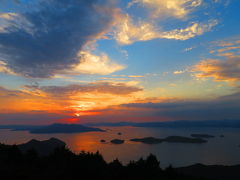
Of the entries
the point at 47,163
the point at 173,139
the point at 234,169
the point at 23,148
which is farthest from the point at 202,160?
the point at 23,148

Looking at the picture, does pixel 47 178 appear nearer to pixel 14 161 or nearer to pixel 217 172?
pixel 14 161

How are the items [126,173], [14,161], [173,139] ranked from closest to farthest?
1. [126,173]
2. [14,161]
3. [173,139]

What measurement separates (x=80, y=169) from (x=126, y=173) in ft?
27.7

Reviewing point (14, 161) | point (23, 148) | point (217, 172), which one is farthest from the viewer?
point (23, 148)

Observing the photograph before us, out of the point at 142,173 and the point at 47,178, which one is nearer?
the point at 47,178

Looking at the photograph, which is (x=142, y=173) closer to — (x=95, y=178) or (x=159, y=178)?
(x=159, y=178)

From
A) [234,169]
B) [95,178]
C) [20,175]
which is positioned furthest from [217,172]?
[20,175]

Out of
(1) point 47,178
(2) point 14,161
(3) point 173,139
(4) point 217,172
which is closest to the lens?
(1) point 47,178

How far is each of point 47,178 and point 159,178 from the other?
1650 cm

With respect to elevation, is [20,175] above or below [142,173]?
above

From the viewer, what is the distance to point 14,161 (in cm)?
2839

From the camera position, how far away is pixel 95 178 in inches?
803

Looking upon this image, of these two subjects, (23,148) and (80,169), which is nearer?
(80,169)

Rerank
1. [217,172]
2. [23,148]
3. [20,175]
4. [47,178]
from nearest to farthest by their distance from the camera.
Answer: [20,175], [47,178], [217,172], [23,148]
